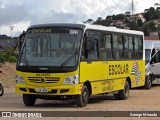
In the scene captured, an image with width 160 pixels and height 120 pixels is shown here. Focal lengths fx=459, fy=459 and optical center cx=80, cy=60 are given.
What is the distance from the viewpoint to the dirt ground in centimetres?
1486

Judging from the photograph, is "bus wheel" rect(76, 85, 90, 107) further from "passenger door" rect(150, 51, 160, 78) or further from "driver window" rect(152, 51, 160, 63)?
"driver window" rect(152, 51, 160, 63)

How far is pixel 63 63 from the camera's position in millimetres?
15016

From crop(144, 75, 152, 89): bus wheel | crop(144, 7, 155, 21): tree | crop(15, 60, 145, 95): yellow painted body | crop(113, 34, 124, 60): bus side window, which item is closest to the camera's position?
crop(15, 60, 145, 95): yellow painted body

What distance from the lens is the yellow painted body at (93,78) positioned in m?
14.9

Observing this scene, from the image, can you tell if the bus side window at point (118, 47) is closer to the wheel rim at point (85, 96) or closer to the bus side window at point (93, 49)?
the bus side window at point (93, 49)

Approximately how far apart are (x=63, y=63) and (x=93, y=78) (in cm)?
177

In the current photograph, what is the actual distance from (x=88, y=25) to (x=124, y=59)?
3.90 m

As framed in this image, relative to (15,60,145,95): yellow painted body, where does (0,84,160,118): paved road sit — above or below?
below

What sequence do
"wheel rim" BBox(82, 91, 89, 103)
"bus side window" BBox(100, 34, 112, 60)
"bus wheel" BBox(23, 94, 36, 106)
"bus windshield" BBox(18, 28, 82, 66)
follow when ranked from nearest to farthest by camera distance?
"bus windshield" BBox(18, 28, 82, 66) < "wheel rim" BBox(82, 91, 89, 103) < "bus wheel" BBox(23, 94, 36, 106) < "bus side window" BBox(100, 34, 112, 60)

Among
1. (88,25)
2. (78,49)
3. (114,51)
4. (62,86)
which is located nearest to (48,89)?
(62,86)

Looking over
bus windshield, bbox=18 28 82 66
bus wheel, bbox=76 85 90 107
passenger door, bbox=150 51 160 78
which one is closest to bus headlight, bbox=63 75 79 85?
bus windshield, bbox=18 28 82 66

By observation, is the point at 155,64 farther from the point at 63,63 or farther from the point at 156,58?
the point at 63,63

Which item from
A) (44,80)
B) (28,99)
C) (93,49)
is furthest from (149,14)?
(44,80)

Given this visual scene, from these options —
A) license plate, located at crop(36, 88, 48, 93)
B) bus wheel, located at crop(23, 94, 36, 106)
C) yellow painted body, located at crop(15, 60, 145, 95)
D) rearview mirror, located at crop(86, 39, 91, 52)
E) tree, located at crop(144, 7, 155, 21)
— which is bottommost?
bus wheel, located at crop(23, 94, 36, 106)
